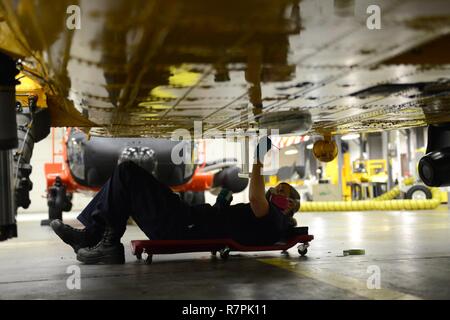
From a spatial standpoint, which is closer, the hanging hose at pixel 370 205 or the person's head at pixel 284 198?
the person's head at pixel 284 198

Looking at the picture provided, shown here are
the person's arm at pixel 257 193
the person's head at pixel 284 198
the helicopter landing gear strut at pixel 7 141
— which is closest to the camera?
the helicopter landing gear strut at pixel 7 141

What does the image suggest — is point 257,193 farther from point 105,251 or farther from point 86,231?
point 86,231

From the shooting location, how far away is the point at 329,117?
4934 millimetres

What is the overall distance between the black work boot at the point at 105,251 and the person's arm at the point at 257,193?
107 centimetres

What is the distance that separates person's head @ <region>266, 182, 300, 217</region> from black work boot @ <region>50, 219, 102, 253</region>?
1.43 meters

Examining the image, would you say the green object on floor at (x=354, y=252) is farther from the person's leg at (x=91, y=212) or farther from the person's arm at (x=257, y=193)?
the person's leg at (x=91, y=212)

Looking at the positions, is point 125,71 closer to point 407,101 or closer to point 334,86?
point 334,86

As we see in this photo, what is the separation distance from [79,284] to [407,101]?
2.68m

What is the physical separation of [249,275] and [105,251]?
47.0 inches

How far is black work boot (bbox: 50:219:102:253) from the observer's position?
4031mm

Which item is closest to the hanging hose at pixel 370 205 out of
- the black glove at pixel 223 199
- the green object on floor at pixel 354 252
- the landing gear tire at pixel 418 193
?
the landing gear tire at pixel 418 193

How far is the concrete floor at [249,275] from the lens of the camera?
9.07ft

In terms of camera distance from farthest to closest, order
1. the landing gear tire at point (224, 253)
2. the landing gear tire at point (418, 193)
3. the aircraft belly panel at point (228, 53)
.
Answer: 1. the landing gear tire at point (418, 193)
2. the landing gear tire at point (224, 253)
3. the aircraft belly panel at point (228, 53)
